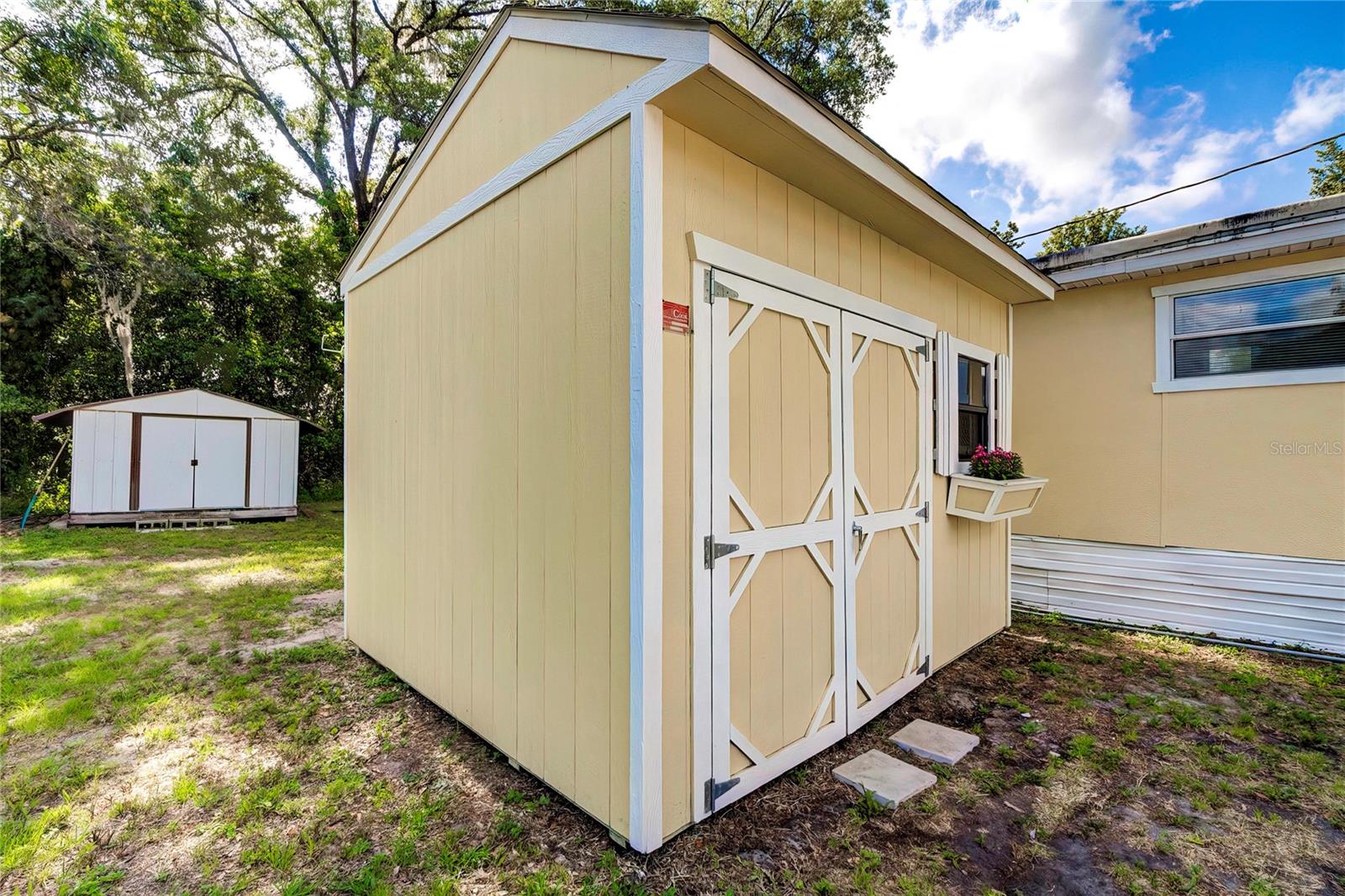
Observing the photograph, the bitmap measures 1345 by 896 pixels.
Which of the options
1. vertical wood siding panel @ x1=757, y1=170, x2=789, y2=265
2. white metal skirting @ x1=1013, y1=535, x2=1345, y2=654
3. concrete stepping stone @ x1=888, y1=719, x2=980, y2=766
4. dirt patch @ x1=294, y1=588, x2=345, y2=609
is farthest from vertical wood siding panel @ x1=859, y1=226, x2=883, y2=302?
dirt patch @ x1=294, y1=588, x2=345, y2=609

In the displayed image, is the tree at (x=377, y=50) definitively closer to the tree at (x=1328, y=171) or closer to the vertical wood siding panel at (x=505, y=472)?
the tree at (x=1328, y=171)

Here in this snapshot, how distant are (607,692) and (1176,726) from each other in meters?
3.01

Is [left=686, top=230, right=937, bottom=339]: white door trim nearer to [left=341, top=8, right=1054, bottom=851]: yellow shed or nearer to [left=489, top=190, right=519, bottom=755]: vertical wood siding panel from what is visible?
[left=341, top=8, right=1054, bottom=851]: yellow shed

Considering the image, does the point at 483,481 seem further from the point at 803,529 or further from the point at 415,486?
the point at 803,529

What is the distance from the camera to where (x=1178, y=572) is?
4273 mm

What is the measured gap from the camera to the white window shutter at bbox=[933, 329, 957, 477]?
352 cm

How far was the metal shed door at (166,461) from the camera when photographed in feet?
27.9

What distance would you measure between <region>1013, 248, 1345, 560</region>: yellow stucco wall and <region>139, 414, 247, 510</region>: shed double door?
11.1 metres

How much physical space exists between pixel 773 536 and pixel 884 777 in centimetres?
114

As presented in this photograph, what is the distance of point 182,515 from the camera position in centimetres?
876

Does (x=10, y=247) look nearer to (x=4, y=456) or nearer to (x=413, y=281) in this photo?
(x=4, y=456)

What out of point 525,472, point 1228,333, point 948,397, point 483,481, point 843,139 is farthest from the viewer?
point 1228,333

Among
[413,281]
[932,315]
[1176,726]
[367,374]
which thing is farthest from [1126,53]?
[367,374]

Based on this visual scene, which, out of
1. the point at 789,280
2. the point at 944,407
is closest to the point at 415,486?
the point at 789,280
